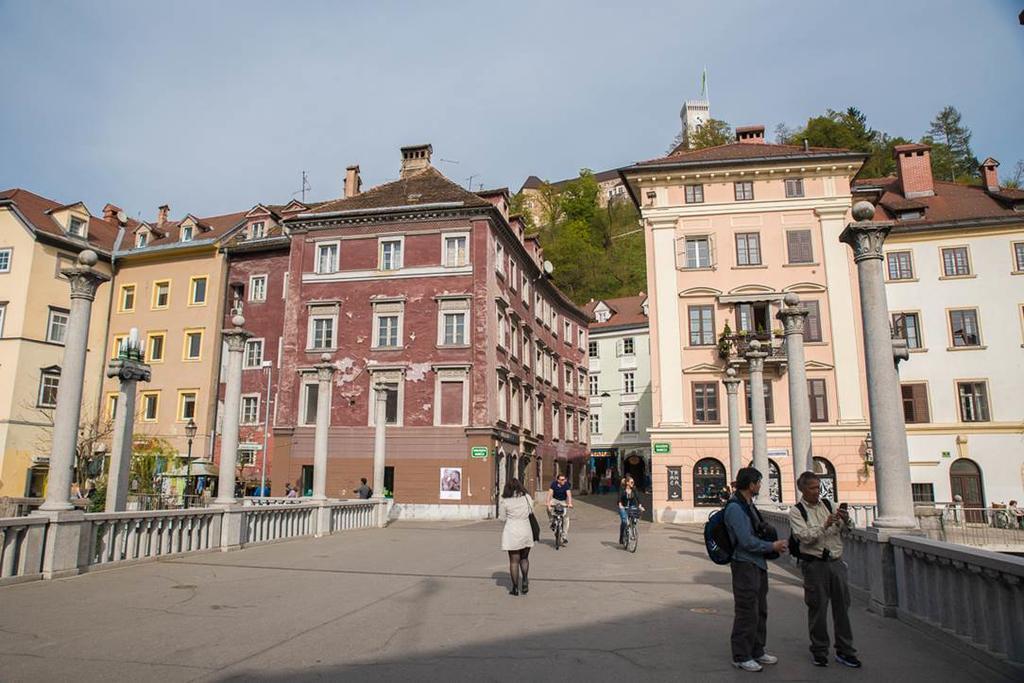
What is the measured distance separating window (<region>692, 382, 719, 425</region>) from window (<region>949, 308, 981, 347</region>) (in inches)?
485

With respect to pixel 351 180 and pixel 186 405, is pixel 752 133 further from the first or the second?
pixel 186 405

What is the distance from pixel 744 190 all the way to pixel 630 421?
28.4 metres

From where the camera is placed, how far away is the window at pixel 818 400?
31812 millimetres

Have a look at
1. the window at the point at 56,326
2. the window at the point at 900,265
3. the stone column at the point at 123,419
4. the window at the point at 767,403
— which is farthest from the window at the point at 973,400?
the window at the point at 56,326

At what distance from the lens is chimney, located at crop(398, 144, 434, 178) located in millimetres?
41719

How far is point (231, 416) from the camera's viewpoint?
57.3 ft

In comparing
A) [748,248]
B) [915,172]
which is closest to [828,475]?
[748,248]

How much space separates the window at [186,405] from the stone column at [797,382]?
33418 millimetres

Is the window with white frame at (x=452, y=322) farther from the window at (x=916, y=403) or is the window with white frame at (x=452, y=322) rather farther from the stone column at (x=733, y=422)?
the window at (x=916, y=403)

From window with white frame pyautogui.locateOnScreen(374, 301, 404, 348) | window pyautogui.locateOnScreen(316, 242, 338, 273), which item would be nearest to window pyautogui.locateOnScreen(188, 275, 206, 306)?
window pyautogui.locateOnScreen(316, 242, 338, 273)

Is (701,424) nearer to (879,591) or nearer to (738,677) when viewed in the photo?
(879,591)

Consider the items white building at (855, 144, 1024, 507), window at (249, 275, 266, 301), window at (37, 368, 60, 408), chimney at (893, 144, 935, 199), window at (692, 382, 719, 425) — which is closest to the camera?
window at (692, 382, 719, 425)

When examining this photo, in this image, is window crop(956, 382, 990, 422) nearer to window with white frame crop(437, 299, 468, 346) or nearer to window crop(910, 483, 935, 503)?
window crop(910, 483, 935, 503)

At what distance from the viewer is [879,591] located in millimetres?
9109
